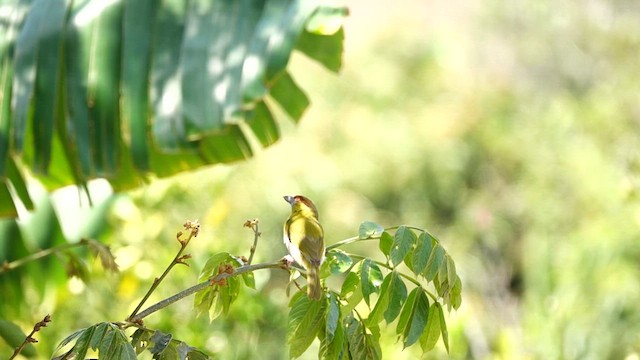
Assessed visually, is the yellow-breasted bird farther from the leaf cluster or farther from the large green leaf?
the large green leaf

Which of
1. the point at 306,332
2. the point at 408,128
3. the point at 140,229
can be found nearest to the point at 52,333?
the point at 140,229

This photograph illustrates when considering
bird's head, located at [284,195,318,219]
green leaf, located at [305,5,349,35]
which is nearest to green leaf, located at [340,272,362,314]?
bird's head, located at [284,195,318,219]

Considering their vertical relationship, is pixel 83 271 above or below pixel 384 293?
below

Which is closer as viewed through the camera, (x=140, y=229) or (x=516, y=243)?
(x=140, y=229)

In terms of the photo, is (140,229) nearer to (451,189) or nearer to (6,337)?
(6,337)

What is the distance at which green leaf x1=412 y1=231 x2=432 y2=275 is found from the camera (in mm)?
1502

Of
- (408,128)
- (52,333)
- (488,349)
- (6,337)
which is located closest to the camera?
(6,337)

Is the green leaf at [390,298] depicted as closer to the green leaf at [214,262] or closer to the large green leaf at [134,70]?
the green leaf at [214,262]

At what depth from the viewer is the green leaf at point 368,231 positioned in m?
1.54

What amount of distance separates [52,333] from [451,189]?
7.00 meters

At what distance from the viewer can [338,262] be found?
158cm

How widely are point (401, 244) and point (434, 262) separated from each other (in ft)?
0.20

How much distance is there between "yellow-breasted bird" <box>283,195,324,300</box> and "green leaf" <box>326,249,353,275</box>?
0.07 feet

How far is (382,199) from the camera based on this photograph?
1080 centimetres
